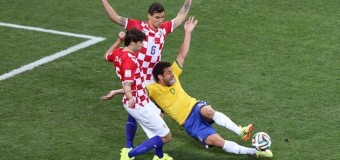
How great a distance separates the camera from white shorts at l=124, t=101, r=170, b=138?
11.1 m

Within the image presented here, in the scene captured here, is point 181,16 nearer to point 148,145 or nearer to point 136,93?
point 136,93

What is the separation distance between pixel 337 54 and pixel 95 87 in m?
4.24

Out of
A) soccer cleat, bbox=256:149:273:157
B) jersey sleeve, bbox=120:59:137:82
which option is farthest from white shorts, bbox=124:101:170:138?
soccer cleat, bbox=256:149:273:157

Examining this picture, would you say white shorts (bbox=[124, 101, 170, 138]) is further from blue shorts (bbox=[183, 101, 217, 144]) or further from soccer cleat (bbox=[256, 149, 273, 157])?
soccer cleat (bbox=[256, 149, 273, 157])

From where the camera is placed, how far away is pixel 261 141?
11.5m

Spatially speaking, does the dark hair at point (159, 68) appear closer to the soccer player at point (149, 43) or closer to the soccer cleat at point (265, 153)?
the soccer player at point (149, 43)

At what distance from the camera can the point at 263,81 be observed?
1425 centimetres

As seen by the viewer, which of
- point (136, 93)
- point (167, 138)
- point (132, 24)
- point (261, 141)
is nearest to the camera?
point (136, 93)

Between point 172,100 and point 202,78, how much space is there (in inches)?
99.9

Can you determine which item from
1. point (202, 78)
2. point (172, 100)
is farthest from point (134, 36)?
point (202, 78)

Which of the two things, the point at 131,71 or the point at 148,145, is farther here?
the point at 148,145

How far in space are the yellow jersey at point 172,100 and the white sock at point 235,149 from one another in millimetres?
711

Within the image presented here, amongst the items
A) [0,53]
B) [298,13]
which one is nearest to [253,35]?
[298,13]

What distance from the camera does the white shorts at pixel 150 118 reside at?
1113cm
